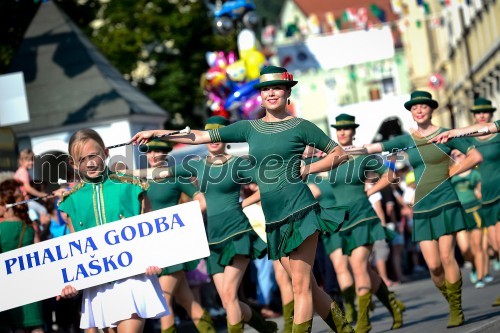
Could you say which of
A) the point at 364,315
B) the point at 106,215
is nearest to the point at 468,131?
the point at 364,315

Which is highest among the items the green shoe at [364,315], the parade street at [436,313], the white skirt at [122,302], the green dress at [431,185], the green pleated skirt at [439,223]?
the green dress at [431,185]

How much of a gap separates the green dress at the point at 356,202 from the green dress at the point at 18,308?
3298mm

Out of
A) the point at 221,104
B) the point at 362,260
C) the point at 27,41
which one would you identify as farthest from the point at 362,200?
the point at 27,41

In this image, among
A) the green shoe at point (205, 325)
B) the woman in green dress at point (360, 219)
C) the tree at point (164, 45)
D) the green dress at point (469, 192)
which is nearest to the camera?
the green shoe at point (205, 325)

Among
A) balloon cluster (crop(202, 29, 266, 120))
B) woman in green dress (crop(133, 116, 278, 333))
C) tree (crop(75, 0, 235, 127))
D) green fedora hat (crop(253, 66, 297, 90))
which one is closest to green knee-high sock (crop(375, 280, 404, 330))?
woman in green dress (crop(133, 116, 278, 333))

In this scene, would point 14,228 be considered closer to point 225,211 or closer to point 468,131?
point 225,211

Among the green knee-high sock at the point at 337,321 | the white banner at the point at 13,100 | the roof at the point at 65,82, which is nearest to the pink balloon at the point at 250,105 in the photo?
the roof at the point at 65,82

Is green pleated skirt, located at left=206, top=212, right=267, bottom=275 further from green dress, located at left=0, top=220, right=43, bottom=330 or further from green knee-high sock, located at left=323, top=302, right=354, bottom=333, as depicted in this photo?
green knee-high sock, located at left=323, top=302, right=354, bottom=333

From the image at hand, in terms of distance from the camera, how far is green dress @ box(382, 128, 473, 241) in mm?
12177

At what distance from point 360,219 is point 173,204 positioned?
6.45 feet

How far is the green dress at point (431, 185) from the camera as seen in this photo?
12177 millimetres

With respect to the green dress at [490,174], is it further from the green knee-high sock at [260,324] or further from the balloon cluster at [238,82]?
the balloon cluster at [238,82]

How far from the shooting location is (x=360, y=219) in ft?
43.7

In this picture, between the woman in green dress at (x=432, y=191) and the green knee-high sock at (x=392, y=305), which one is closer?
the woman in green dress at (x=432, y=191)
